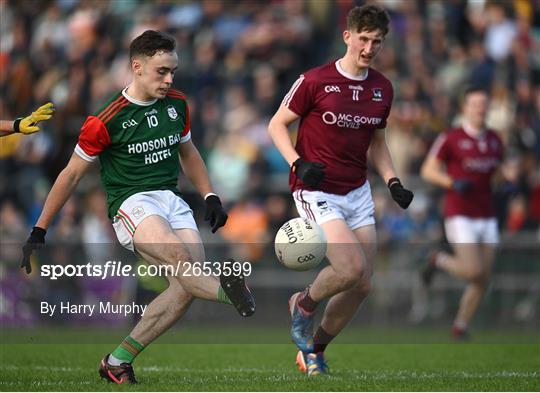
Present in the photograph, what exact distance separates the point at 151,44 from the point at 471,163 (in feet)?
20.2

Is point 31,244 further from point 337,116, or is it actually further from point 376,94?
point 376,94

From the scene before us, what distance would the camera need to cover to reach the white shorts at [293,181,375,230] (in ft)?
30.4

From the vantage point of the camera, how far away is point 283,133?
362 inches

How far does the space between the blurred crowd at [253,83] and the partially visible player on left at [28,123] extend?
6728mm

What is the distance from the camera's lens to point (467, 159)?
44.9 feet

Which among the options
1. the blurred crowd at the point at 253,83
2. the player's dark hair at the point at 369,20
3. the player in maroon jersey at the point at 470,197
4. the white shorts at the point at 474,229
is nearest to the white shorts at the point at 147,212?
the player's dark hair at the point at 369,20

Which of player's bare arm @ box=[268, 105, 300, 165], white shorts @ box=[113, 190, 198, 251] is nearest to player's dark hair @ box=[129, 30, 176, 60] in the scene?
white shorts @ box=[113, 190, 198, 251]

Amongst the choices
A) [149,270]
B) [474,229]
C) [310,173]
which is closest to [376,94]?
[310,173]

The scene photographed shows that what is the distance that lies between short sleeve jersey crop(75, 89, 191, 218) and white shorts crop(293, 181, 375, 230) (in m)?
1.11

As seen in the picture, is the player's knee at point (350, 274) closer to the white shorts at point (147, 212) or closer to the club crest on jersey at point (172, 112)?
the white shorts at point (147, 212)

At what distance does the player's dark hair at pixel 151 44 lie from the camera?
8.45m

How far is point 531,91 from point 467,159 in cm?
439

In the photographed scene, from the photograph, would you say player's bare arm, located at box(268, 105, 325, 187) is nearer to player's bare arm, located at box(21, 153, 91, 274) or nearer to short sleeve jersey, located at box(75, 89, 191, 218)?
short sleeve jersey, located at box(75, 89, 191, 218)

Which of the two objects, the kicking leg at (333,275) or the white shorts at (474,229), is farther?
the white shorts at (474,229)
